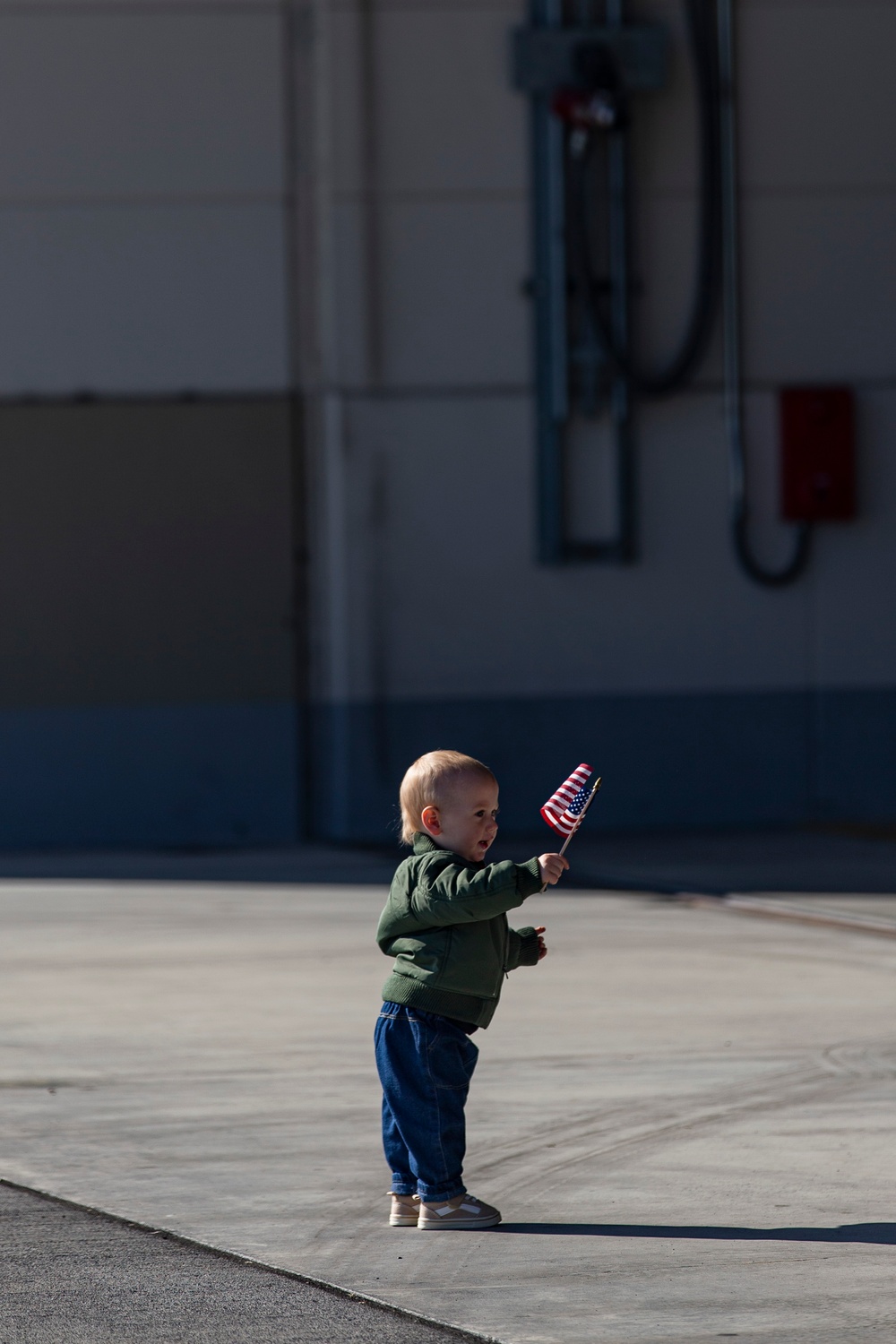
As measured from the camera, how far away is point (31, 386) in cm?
1627

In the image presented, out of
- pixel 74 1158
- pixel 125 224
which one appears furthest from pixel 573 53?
pixel 74 1158

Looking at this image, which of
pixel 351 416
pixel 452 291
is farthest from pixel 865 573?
pixel 351 416

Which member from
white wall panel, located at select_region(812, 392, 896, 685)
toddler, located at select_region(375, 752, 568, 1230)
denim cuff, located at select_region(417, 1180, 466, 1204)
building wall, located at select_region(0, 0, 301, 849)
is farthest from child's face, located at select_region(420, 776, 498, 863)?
white wall panel, located at select_region(812, 392, 896, 685)

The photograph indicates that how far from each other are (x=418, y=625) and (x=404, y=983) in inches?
432

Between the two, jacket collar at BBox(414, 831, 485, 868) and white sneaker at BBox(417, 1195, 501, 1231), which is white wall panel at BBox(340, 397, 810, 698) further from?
white sneaker at BBox(417, 1195, 501, 1231)

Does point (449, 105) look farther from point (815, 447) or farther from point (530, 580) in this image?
point (815, 447)

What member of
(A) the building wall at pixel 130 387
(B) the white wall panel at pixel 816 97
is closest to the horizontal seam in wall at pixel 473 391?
(A) the building wall at pixel 130 387

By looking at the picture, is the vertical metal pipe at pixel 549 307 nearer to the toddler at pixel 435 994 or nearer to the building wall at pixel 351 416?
the building wall at pixel 351 416

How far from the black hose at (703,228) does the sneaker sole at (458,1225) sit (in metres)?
11.5

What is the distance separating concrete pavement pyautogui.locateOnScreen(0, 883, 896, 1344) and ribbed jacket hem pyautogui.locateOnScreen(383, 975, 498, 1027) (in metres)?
0.56

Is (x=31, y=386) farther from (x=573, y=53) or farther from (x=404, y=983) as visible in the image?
(x=404, y=983)

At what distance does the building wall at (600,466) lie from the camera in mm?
16406

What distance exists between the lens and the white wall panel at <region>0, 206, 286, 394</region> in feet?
53.2

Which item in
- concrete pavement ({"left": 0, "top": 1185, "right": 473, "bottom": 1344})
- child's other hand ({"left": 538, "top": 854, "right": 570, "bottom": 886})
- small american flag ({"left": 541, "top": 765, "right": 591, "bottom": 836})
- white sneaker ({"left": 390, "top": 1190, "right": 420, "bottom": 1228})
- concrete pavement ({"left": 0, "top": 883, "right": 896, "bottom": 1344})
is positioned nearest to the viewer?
concrete pavement ({"left": 0, "top": 1185, "right": 473, "bottom": 1344})
